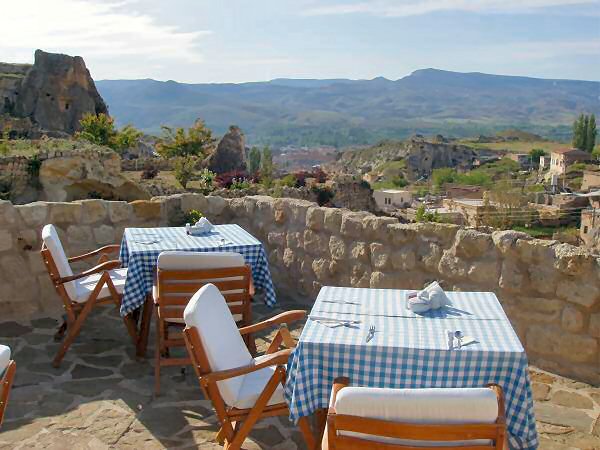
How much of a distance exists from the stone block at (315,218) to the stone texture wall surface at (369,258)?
10 millimetres

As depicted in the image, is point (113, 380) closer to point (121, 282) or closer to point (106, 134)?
point (121, 282)

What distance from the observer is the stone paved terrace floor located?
3.62 meters

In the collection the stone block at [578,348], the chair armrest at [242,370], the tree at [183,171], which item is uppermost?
the chair armrest at [242,370]

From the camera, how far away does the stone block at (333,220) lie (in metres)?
5.80

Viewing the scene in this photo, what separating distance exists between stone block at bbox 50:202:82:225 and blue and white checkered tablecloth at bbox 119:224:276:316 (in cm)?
97

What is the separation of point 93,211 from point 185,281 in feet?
8.22

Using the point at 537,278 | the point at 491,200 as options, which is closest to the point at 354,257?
the point at 537,278

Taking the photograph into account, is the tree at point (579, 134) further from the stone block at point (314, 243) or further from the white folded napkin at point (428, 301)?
the white folded napkin at point (428, 301)

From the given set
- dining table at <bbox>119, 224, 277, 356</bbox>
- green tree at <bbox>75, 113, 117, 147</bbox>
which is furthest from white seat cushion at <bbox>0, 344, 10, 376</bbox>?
green tree at <bbox>75, 113, 117, 147</bbox>

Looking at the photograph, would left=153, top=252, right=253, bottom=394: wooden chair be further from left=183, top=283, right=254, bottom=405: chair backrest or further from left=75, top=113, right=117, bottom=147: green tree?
left=75, top=113, right=117, bottom=147: green tree

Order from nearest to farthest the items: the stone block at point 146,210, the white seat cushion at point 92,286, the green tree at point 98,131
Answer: the white seat cushion at point 92,286 → the stone block at point 146,210 → the green tree at point 98,131

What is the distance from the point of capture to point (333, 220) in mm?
5836

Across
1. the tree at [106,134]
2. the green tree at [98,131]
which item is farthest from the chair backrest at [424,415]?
the green tree at [98,131]

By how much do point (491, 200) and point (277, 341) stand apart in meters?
46.8
